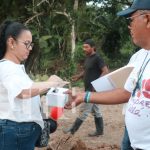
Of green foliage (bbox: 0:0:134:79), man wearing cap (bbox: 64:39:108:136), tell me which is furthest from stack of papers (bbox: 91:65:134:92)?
green foliage (bbox: 0:0:134:79)

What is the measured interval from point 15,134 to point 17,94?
0.30 m

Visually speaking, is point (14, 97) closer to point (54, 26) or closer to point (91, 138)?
point (91, 138)

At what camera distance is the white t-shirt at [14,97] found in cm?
284

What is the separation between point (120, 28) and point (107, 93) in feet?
64.9

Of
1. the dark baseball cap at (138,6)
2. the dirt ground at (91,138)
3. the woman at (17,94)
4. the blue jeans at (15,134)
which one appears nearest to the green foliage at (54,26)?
the dirt ground at (91,138)

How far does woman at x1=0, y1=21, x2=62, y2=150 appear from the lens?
286cm

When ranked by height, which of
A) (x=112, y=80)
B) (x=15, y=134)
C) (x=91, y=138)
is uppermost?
(x=112, y=80)

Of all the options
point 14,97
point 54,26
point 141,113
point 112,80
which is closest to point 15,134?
point 14,97

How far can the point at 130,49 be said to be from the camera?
23.7 m

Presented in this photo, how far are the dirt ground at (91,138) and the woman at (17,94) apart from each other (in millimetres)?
1729

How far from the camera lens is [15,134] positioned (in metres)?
2.95

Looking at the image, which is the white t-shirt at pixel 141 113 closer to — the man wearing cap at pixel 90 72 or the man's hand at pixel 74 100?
the man's hand at pixel 74 100

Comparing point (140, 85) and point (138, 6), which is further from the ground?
point (138, 6)

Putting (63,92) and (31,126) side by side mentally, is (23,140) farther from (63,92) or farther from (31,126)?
(63,92)
